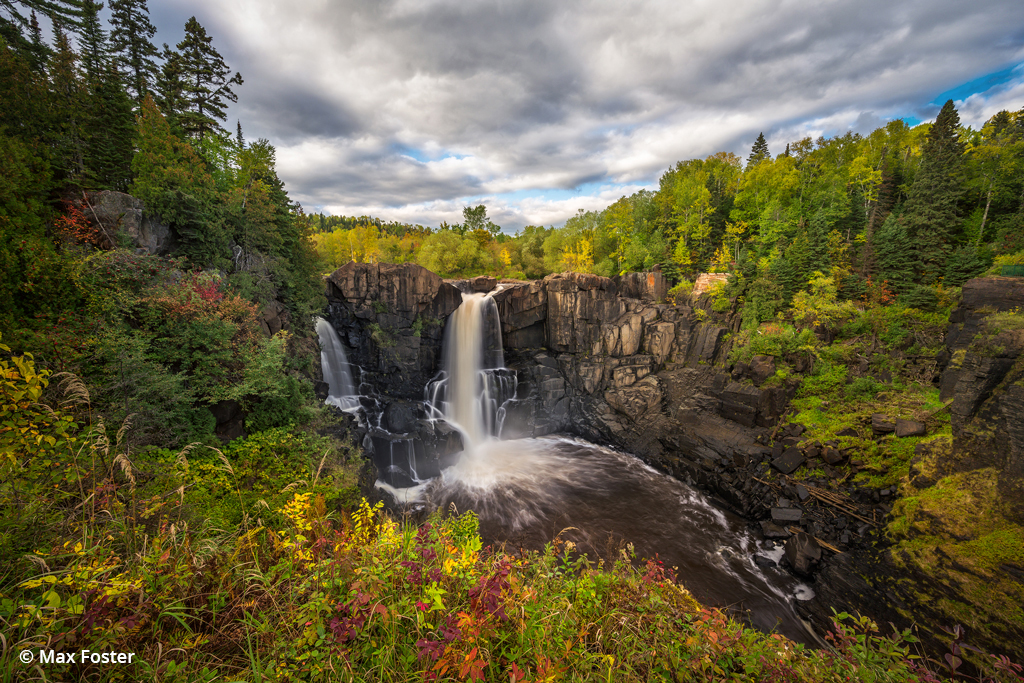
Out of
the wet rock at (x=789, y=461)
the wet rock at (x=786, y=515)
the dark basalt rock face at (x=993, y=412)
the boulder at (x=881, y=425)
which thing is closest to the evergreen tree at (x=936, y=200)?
the dark basalt rock face at (x=993, y=412)

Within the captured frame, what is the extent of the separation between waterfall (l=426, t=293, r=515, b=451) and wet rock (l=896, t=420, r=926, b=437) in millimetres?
19500

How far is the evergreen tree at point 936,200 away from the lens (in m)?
21.1

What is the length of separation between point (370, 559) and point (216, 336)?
35.4 feet

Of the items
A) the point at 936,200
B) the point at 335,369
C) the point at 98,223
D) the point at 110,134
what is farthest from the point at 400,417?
the point at 936,200

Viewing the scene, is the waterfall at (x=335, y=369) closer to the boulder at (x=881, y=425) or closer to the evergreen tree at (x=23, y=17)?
the evergreen tree at (x=23, y=17)

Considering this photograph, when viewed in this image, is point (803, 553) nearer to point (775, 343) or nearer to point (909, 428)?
point (909, 428)

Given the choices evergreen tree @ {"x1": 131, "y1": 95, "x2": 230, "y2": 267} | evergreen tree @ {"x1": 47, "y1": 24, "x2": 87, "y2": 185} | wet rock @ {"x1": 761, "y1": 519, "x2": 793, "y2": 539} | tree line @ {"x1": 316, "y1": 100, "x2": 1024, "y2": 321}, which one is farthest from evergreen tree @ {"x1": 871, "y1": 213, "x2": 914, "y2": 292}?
evergreen tree @ {"x1": 47, "y1": 24, "x2": 87, "y2": 185}

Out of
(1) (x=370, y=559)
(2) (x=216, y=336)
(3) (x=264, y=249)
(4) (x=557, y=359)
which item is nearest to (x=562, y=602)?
(1) (x=370, y=559)

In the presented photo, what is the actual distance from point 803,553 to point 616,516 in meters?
6.40

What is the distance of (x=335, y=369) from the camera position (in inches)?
861

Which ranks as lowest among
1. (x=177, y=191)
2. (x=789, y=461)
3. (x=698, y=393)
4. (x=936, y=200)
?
(x=789, y=461)

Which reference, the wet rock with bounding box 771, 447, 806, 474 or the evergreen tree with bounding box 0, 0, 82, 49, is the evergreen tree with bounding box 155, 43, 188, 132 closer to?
the evergreen tree with bounding box 0, 0, 82, 49

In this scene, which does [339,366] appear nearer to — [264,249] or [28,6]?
[264,249]

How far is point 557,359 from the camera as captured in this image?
88.0 feet
